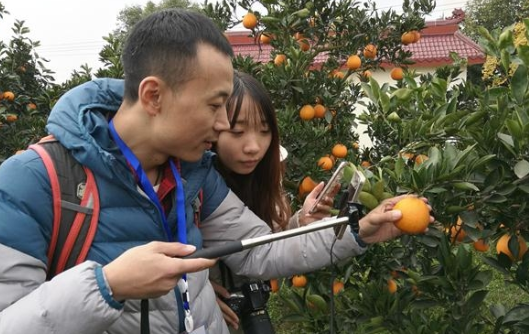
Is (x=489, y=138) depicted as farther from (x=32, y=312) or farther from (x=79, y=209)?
(x=32, y=312)

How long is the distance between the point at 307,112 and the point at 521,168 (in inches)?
51.9

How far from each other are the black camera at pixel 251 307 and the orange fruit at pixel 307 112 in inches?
38.0

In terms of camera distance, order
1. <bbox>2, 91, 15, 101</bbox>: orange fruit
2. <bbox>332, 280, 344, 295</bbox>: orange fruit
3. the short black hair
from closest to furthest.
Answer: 1. the short black hair
2. <bbox>332, 280, 344, 295</bbox>: orange fruit
3. <bbox>2, 91, 15, 101</bbox>: orange fruit

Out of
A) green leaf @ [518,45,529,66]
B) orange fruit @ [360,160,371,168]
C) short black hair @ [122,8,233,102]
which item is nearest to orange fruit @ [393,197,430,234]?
green leaf @ [518,45,529,66]

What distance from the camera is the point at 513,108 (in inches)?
49.1

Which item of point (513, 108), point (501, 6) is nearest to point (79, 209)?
point (513, 108)

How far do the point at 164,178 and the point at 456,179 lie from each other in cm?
68

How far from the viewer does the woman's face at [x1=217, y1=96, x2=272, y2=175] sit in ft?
5.37

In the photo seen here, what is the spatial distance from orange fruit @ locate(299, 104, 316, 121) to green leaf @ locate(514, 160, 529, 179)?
1.30 metres

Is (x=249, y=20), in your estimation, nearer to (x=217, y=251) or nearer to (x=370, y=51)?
(x=370, y=51)

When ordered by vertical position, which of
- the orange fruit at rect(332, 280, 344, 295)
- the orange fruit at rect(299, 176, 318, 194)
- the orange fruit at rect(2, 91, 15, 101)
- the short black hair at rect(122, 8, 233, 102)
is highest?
the short black hair at rect(122, 8, 233, 102)

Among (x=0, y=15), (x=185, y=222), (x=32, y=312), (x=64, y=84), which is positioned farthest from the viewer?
(x=0, y=15)

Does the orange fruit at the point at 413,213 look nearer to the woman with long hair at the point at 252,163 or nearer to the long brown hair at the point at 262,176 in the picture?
the woman with long hair at the point at 252,163

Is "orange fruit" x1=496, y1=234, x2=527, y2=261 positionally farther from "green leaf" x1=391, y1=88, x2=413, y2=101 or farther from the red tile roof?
the red tile roof
